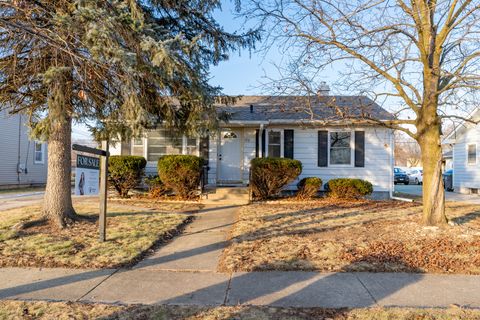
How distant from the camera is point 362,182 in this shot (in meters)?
12.4

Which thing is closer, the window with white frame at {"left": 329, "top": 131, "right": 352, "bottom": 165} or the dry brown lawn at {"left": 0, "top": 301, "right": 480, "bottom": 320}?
the dry brown lawn at {"left": 0, "top": 301, "right": 480, "bottom": 320}

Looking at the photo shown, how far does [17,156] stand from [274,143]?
14907 mm

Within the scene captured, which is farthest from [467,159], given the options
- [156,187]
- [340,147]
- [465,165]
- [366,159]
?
[156,187]

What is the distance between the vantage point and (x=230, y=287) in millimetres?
4148

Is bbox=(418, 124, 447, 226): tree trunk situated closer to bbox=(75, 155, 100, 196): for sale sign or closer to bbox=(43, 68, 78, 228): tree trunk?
bbox=(75, 155, 100, 196): for sale sign

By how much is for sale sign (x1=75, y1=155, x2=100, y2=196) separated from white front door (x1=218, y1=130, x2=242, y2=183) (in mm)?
7668

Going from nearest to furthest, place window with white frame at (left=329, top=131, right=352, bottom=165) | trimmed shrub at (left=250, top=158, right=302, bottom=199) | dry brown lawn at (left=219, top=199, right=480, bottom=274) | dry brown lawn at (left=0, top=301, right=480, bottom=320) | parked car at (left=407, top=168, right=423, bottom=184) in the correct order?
dry brown lawn at (left=0, top=301, right=480, bottom=320)
dry brown lawn at (left=219, top=199, right=480, bottom=274)
trimmed shrub at (left=250, top=158, right=302, bottom=199)
window with white frame at (left=329, top=131, right=352, bottom=165)
parked car at (left=407, top=168, right=423, bottom=184)

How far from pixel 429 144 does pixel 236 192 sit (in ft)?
21.0

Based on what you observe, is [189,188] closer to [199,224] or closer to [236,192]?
[236,192]

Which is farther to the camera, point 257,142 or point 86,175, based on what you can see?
point 257,142

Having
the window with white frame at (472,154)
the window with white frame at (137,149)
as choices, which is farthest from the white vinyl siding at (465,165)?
the window with white frame at (137,149)

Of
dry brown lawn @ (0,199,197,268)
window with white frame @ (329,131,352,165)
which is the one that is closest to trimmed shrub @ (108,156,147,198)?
dry brown lawn @ (0,199,197,268)

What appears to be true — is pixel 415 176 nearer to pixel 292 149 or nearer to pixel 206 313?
pixel 292 149

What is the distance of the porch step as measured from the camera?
11664 millimetres
